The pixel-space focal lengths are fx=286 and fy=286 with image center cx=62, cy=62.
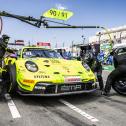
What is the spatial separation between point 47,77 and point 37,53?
187cm

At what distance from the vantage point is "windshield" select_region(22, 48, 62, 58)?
7967 mm

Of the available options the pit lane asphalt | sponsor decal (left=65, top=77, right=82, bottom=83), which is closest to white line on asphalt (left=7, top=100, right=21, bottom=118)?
the pit lane asphalt

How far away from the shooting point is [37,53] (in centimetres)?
819

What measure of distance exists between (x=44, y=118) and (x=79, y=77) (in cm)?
177

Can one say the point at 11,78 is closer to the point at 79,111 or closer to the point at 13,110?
the point at 13,110

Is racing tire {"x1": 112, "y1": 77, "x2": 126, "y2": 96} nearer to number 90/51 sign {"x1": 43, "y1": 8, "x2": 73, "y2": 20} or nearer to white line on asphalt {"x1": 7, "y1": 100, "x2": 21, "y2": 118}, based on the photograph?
white line on asphalt {"x1": 7, "y1": 100, "x2": 21, "y2": 118}

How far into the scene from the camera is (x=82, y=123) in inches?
192

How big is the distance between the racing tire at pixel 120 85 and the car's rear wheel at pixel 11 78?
2671mm

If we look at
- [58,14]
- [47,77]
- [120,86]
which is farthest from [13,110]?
[58,14]

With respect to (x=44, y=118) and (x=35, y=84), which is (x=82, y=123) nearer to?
(x=44, y=118)

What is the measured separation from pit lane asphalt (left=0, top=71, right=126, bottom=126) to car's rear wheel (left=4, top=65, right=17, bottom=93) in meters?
0.31

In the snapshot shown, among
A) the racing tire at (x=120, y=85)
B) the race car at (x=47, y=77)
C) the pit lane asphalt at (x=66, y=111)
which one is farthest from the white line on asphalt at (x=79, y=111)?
the racing tire at (x=120, y=85)

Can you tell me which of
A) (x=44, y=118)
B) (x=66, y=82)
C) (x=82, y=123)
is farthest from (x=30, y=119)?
(x=66, y=82)

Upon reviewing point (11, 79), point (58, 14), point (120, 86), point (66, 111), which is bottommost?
point (66, 111)
